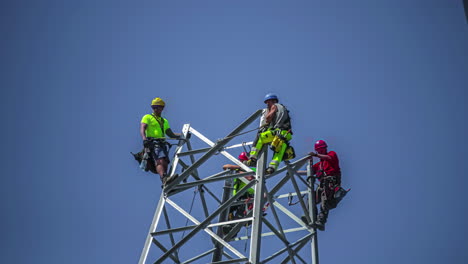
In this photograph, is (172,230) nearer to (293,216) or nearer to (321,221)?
(293,216)

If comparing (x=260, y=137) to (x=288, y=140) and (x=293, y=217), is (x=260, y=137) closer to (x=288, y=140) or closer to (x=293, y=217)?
(x=288, y=140)

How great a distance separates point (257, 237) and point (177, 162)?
3.56 metres

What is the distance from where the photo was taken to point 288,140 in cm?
1359

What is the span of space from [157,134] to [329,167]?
13.8ft

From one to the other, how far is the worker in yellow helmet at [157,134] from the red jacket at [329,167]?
3.52 meters

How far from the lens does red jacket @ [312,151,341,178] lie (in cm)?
1612

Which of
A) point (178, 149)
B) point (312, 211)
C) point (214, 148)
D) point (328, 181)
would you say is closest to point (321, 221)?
point (312, 211)

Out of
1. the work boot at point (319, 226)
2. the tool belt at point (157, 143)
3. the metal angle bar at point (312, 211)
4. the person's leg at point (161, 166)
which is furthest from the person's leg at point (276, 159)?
the tool belt at point (157, 143)

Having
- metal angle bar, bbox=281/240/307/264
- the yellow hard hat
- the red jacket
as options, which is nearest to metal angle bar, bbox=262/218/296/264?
metal angle bar, bbox=281/240/307/264

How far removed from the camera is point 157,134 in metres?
15.3

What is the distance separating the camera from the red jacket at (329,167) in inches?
635

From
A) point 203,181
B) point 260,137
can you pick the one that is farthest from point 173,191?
point 260,137

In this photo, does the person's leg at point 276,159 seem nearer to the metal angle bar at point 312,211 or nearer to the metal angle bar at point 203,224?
the metal angle bar at point 203,224

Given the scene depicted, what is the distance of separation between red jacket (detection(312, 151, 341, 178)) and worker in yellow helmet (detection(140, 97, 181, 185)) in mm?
3515
